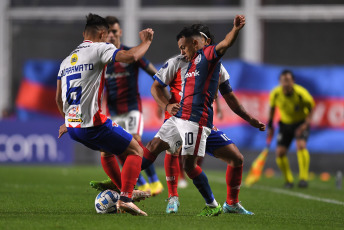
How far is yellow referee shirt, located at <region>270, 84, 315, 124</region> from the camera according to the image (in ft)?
42.4

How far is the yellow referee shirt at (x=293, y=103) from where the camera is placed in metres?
12.9

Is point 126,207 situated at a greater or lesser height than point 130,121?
lesser

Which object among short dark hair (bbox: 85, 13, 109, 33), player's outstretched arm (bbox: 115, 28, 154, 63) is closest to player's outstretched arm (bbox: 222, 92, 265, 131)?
player's outstretched arm (bbox: 115, 28, 154, 63)

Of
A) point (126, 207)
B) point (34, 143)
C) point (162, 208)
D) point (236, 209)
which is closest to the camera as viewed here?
point (126, 207)

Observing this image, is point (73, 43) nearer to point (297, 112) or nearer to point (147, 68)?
point (297, 112)

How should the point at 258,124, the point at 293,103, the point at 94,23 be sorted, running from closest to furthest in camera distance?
the point at 94,23
the point at 258,124
the point at 293,103

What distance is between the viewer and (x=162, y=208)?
796 centimetres

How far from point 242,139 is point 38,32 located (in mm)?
13395

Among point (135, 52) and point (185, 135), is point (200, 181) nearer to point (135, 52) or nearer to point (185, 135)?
point (185, 135)

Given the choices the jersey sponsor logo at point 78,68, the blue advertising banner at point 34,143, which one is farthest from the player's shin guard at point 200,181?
the blue advertising banner at point 34,143

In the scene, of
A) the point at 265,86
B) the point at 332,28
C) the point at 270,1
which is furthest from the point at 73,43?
the point at 265,86

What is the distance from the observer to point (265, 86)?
17312 millimetres

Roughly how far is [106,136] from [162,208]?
155 centimetres

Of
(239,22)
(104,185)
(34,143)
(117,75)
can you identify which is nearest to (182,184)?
(117,75)
